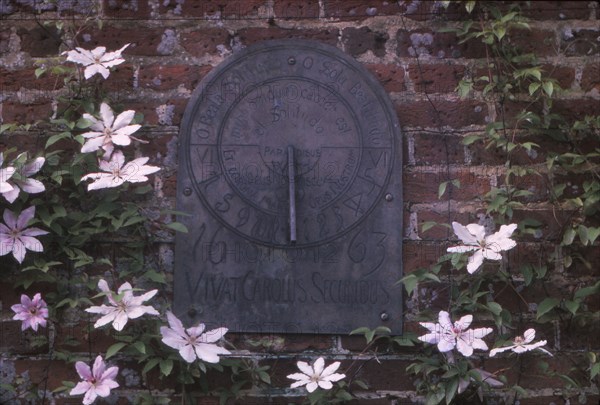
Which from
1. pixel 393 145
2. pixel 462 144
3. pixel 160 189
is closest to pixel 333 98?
pixel 393 145

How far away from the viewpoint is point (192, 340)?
218cm

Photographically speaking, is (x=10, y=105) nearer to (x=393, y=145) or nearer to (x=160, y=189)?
(x=160, y=189)

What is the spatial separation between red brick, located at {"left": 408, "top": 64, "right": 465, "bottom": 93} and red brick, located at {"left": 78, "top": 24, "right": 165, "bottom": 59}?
656mm

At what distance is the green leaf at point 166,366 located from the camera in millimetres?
2199

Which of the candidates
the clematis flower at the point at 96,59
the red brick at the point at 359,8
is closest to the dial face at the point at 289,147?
the red brick at the point at 359,8

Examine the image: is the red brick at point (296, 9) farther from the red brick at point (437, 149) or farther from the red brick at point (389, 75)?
the red brick at point (437, 149)

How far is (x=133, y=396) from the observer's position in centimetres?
231

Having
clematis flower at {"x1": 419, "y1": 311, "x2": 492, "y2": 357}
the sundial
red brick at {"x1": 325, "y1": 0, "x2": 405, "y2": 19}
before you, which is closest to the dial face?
the sundial

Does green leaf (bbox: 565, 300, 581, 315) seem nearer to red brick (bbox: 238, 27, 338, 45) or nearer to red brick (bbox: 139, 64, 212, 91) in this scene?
red brick (bbox: 238, 27, 338, 45)

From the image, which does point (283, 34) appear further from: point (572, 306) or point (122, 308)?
point (572, 306)

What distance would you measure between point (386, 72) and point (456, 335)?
691 mm

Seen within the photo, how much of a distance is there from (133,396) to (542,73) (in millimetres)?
1305

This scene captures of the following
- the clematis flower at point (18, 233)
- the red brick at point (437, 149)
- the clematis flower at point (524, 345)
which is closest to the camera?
the clematis flower at point (524, 345)

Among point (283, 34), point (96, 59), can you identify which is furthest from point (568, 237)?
point (96, 59)
